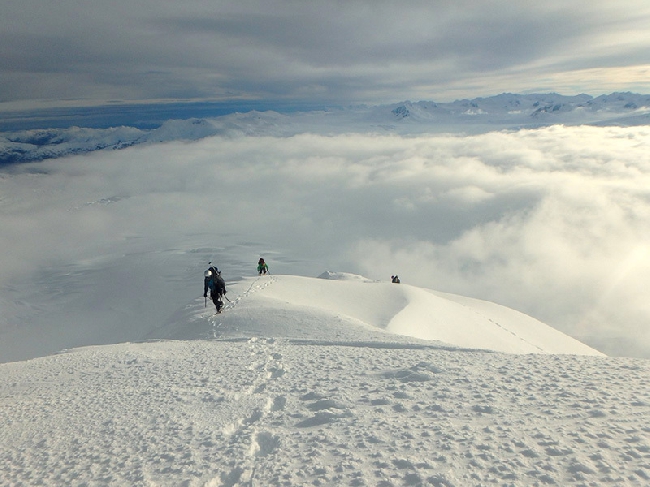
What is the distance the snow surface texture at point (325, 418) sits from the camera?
461 cm

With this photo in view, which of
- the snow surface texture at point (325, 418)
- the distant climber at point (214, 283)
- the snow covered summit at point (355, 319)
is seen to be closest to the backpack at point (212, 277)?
the distant climber at point (214, 283)

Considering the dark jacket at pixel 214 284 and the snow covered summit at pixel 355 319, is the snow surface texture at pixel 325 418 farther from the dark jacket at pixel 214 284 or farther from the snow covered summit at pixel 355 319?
the dark jacket at pixel 214 284

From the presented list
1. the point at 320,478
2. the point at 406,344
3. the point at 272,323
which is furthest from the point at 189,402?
the point at 272,323

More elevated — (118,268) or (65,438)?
(65,438)

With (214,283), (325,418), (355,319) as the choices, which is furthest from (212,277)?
(325,418)

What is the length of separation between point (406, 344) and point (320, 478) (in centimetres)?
671

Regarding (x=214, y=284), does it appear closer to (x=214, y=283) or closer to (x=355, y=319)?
(x=214, y=283)

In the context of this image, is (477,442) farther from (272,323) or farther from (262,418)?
(272,323)

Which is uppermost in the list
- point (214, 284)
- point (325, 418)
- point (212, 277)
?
point (325, 418)

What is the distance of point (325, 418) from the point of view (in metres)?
5.92

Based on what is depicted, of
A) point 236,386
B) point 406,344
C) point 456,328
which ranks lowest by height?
point 456,328

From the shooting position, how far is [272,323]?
47.5 feet

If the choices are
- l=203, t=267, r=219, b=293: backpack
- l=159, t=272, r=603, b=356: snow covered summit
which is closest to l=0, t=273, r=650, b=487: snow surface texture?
l=159, t=272, r=603, b=356: snow covered summit

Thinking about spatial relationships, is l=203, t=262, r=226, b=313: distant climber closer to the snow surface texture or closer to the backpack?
the backpack
